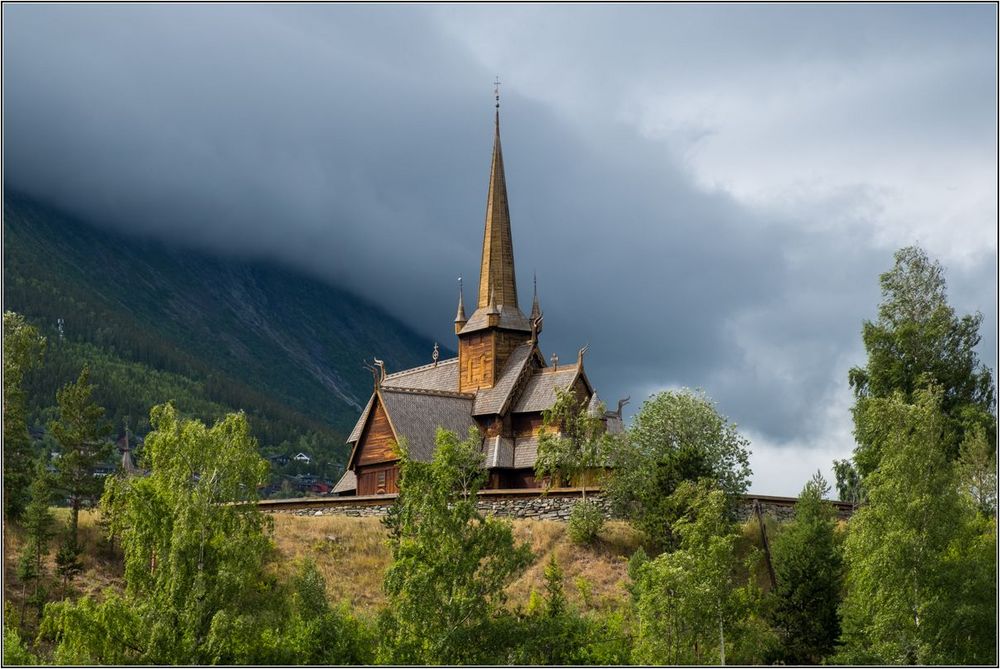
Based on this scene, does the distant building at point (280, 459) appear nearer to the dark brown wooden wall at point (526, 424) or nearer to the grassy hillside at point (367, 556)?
the dark brown wooden wall at point (526, 424)

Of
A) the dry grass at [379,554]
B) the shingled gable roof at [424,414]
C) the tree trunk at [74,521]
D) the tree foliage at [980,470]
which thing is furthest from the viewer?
the shingled gable roof at [424,414]

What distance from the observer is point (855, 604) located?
116 feet

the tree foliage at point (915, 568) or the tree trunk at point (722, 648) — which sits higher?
the tree foliage at point (915, 568)

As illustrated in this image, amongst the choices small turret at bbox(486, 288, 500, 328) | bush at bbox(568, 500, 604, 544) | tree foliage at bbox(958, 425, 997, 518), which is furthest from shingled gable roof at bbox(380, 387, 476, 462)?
tree foliage at bbox(958, 425, 997, 518)

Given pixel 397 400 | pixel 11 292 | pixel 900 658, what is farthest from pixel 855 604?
pixel 11 292

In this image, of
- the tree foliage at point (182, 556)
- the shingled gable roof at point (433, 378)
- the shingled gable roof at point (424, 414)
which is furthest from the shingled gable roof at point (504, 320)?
the tree foliage at point (182, 556)

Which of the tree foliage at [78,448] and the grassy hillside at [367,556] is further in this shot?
the tree foliage at [78,448]

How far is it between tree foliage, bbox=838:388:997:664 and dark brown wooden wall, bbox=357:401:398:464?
2156 centimetres

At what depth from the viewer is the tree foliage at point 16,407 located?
3581 centimetres

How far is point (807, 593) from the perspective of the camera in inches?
1467

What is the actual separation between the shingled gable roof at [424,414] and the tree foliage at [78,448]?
43.8ft

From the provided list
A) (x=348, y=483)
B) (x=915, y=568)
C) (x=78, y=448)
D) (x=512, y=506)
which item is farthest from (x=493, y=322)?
(x=915, y=568)

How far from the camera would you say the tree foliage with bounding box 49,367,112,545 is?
3906cm

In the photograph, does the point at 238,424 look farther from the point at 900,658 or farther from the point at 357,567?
the point at 900,658
